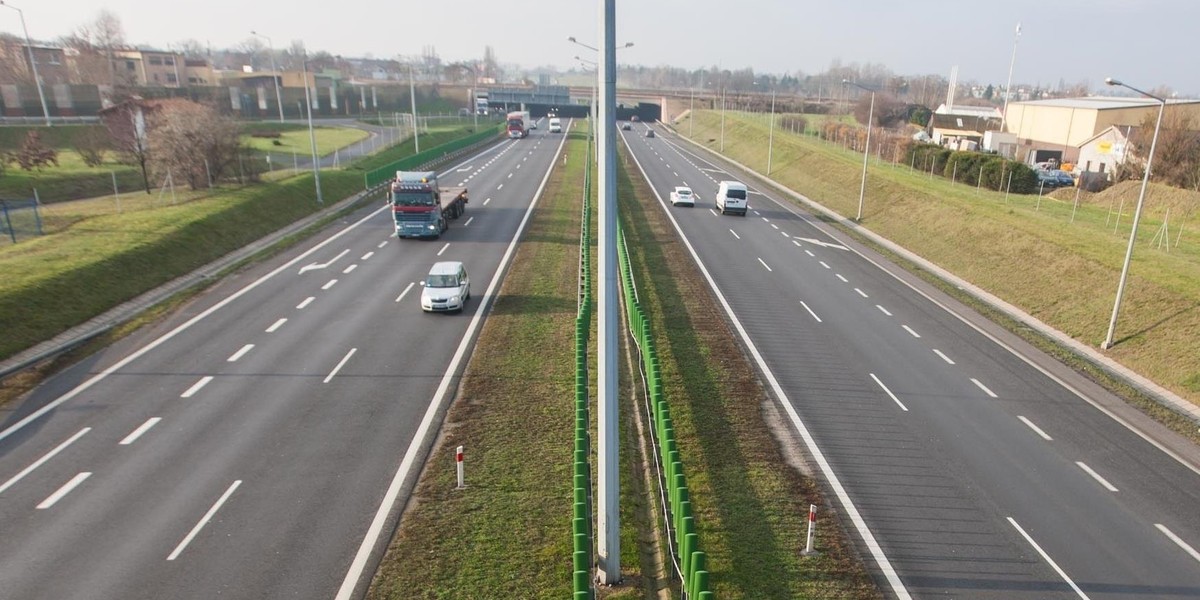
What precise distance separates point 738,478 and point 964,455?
619 centimetres

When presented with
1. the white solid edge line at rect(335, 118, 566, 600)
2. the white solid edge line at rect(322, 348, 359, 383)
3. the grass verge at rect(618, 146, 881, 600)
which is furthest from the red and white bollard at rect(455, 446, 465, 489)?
the white solid edge line at rect(322, 348, 359, 383)

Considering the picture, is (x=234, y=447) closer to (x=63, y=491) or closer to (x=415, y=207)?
(x=63, y=491)

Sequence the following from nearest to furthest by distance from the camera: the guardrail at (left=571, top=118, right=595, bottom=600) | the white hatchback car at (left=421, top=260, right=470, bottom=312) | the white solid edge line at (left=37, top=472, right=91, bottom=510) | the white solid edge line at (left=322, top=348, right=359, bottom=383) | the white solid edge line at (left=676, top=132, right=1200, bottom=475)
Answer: the guardrail at (left=571, top=118, right=595, bottom=600) → the white solid edge line at (left=37, top=472, right=91, bottom=510) → the white solid edge line at (left=676, top=132, right=1200, bottom=475) → the white solid edge line at (left=322, top=348, right=359, bottom=383) → the white hatchback car at (left=421, top=260, right=470, bottom=312)

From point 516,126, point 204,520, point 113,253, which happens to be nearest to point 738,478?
point 204,520

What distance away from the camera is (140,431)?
16734 millimetres

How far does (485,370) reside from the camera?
20.6m

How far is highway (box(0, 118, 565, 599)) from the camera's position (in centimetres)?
1209

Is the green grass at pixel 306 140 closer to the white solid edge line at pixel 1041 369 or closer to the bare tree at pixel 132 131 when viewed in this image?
the bare tree at pixel 132 131

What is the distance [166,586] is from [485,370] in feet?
33.7

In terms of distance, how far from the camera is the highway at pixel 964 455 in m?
12.8

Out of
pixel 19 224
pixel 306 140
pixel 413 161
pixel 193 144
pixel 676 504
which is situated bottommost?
pixel 676 504

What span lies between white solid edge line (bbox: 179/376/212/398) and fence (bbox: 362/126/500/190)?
35933 millimetres

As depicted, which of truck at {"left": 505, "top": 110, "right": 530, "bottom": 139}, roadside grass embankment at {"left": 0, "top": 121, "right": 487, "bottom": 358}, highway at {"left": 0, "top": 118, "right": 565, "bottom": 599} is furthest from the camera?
truck at {"left": 505, "top": 110, "right": 530, "bottom": 139}

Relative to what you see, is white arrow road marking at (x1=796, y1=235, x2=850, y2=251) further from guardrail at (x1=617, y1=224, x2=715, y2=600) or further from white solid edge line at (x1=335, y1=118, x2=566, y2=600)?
guardrail at (x1=617, y1=224, x2=715, y2=600)
